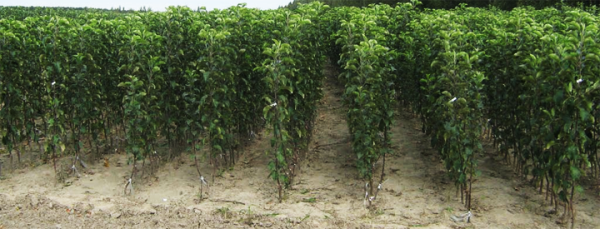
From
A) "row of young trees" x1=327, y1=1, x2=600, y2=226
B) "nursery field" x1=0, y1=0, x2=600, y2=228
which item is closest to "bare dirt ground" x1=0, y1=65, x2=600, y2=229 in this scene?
"nursery field" x1=0, y1=0, x2=600, y2=228

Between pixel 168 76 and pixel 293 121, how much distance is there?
5.16 ft

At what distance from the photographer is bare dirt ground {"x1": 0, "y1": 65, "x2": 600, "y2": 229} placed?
490 centimetres

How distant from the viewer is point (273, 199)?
541cm

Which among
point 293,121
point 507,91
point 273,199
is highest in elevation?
point 507,91

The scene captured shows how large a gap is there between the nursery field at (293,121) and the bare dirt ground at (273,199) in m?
0.03

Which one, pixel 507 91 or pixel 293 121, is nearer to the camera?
pixel 507 91

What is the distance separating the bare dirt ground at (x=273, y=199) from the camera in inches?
193

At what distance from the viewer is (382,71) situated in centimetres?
512

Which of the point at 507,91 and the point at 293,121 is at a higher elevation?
the point at 507,91

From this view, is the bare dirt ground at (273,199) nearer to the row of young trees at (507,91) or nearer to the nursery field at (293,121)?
the nursery field at (293,121)

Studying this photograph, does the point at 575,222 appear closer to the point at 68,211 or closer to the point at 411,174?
the point at 411,174

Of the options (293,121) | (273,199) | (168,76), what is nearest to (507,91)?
(293,121)

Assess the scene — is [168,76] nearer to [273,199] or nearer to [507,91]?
[273,199]

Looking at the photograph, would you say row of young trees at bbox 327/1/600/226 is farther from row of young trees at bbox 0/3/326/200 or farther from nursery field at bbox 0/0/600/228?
row of young trees at bbox 0/3/326/200
